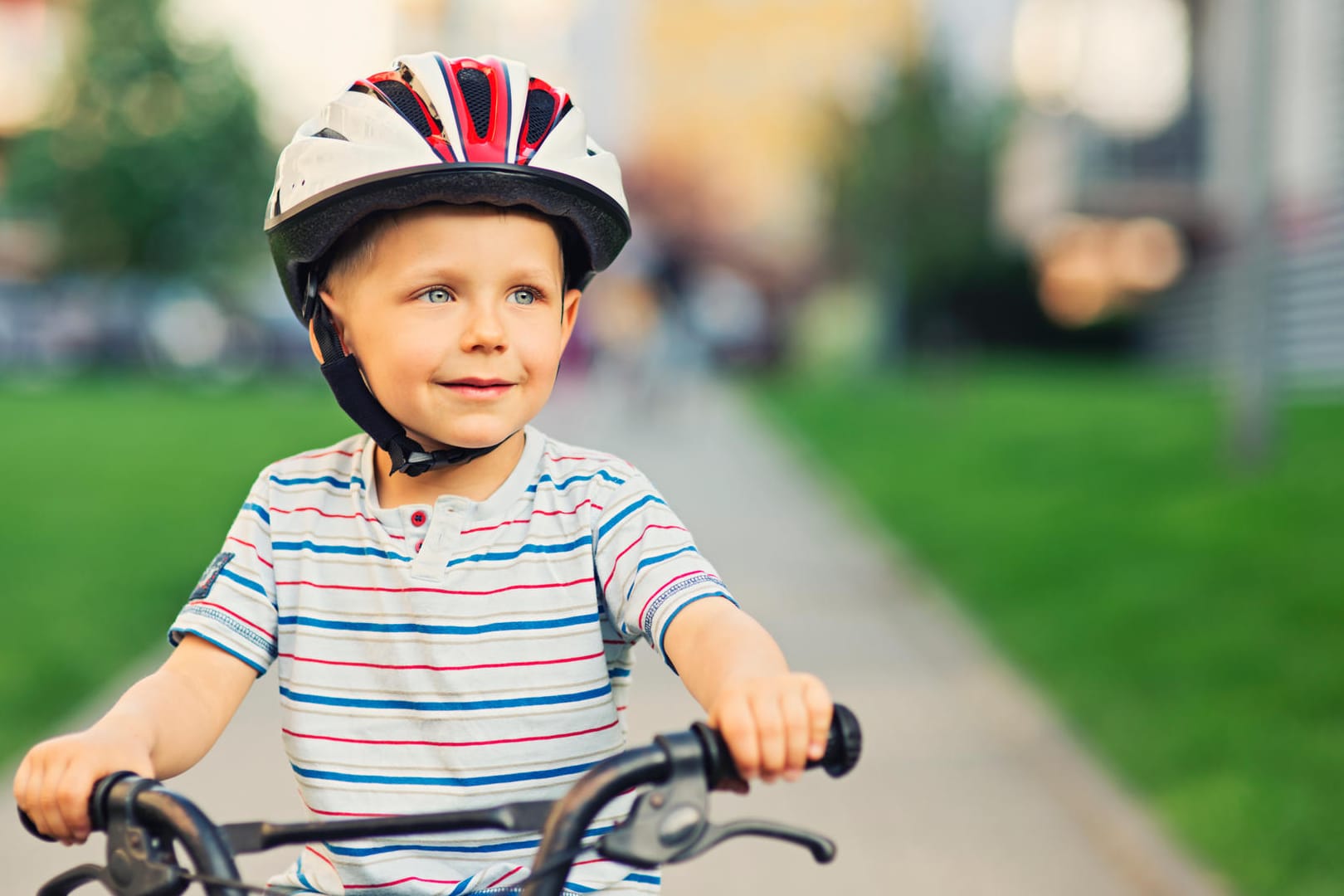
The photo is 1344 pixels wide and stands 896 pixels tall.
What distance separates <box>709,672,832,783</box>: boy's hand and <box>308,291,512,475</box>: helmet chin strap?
1.76 ft

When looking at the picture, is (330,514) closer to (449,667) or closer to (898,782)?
(449,667)

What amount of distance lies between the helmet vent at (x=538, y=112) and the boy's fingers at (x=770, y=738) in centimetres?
77

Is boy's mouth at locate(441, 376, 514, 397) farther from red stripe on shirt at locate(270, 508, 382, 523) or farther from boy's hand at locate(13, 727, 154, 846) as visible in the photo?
boy's hand at locate(13, 727, 154, 846)

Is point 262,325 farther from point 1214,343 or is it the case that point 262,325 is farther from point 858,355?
point 1214,343

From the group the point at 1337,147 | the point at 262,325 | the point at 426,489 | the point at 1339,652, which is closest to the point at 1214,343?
the point at 1337,147

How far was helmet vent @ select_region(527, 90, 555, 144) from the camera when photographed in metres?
1.92

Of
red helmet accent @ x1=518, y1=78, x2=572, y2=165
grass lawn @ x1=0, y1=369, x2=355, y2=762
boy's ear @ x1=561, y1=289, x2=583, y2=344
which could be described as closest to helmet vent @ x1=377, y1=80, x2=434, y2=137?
red helmet accent @ x1=518, y1=78, x2=572, y2=165

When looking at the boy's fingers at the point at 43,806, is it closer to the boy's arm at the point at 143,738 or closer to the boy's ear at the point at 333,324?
the boy's arm at the point at 143,738

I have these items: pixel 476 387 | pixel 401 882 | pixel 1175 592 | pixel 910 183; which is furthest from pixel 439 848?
pixel 910 183

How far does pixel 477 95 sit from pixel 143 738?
0.88 metres

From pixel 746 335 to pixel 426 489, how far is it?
33.2 m

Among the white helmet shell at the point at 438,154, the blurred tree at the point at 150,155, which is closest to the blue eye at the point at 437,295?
the white helmet shell at the point at 438,154

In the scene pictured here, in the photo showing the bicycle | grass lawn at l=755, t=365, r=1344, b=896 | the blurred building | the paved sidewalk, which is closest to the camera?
the bicycle

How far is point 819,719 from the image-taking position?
162 cm
